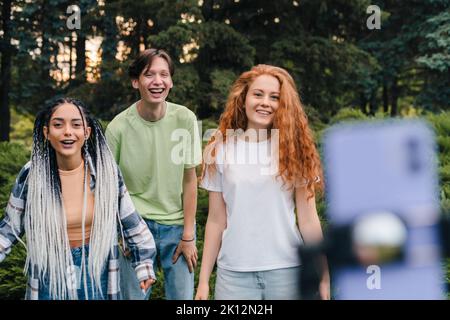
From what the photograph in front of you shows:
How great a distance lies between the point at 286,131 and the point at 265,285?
54 centimetres

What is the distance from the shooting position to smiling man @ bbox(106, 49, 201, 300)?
91.3 inches

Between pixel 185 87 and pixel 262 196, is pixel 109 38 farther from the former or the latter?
pixel 262 196

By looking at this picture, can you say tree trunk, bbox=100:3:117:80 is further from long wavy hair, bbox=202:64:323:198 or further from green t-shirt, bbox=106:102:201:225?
long wavy hair, bbox=202:64:323:198

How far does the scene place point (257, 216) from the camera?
79.1 inches

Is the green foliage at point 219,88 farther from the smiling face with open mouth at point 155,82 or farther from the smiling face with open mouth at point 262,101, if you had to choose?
the smiling face with open mouth at point 262,101

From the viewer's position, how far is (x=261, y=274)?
6.63 ft

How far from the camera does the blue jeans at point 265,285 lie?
202cm

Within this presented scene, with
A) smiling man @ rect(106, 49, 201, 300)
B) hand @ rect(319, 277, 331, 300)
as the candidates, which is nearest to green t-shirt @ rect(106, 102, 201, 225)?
smiling man @ rect(106, 49, 201, 300)

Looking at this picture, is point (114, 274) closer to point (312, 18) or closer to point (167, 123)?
point (167, 123)

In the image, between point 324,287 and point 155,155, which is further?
A: point 155,155

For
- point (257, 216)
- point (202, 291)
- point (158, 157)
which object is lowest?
point (202, 291)

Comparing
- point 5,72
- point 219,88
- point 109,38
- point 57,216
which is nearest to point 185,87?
point 219,88
